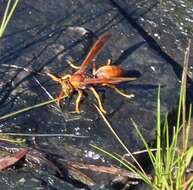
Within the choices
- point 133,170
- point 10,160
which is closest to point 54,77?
point 10,160

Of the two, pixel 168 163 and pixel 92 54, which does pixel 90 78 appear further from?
pixel 168 163

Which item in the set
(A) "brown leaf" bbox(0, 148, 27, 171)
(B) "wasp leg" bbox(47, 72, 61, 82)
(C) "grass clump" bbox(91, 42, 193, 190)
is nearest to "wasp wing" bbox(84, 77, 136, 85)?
(B) "wasp leg" bbox(47, 72, 61, 82)

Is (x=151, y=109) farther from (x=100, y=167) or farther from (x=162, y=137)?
(x=100, y=167)

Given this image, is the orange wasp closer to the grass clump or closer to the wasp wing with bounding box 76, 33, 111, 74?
the wasp wing with bounding box 76, 33, 111, 74

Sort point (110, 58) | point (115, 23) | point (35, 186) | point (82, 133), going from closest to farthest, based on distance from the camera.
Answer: point (35, 186) → point (82, 133) → point (110, 58) → point (115, 23)

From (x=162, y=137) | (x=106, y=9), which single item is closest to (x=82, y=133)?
(x=162, y=137)

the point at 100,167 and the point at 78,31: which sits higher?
the point at 78,31

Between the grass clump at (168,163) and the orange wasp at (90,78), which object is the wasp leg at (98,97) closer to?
the orange wasp at (90,78)

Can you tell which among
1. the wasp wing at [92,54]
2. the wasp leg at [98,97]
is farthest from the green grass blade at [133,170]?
the wasp wing at [92,54]
